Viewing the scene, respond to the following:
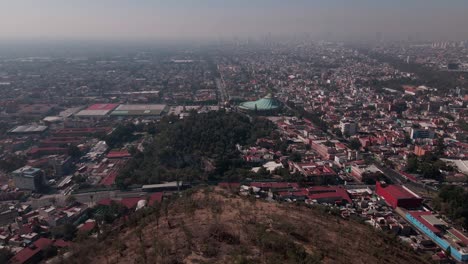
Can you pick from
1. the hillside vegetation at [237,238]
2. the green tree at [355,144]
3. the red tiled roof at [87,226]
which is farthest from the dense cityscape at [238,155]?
the hillside vegetation at [237,238]

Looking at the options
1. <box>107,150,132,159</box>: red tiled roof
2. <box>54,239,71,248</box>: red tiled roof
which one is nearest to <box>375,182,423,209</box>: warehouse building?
<box>54,239,71,248</box>: red tiled roof

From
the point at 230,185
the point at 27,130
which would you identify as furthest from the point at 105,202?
the point at 27,130

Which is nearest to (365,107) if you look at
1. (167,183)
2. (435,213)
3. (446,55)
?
(435,213)

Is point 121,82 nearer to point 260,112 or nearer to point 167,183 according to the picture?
point 260,112

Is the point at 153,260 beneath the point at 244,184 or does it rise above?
above

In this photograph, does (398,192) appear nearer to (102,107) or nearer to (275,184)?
(275,184)

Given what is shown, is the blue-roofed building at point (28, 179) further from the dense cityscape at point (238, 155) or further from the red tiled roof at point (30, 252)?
the red tiled roof at point (30, 252)

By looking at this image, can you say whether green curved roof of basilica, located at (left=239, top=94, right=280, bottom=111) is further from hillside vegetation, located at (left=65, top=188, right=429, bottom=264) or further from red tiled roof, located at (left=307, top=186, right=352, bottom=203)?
hillside vegetation, located at (left=65, top=188, right=429, bottom=264)
